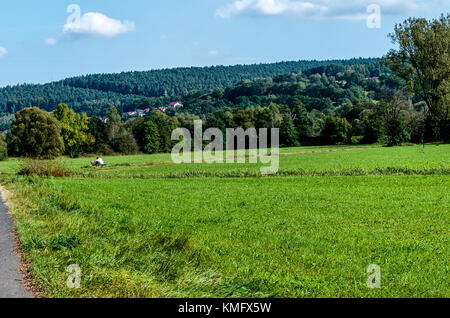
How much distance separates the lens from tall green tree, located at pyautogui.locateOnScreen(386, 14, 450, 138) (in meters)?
57.5

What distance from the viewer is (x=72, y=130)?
8238 centimetres

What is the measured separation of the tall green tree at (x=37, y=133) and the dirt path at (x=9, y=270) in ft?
195

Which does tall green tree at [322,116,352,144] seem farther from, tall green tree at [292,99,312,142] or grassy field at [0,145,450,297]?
grassy field at [0,145,450,297]

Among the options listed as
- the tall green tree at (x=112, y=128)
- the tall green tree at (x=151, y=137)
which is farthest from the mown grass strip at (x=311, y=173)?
the tall green tree at (x=112, y=128)

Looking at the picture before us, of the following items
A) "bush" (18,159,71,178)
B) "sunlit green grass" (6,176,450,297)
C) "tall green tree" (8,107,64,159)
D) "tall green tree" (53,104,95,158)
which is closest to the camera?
"sunlit green grass" (6,176,450,297)

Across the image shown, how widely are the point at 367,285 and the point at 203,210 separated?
8620 millimetres

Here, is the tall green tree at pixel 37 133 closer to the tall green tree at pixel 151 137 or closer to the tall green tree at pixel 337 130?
the tall green tree at pixel 151 137

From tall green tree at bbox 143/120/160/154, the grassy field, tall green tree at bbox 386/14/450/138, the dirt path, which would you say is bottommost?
tall green tree at bbox 143/120/160/154

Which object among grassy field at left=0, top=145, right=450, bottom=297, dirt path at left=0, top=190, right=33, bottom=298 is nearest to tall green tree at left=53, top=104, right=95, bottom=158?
grassy field at left=0, top=145, right=450, bottom=297

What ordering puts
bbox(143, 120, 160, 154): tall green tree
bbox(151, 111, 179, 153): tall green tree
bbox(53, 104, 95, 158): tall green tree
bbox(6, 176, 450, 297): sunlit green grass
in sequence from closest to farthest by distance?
bbox(6, 176, 450, 297): sunlit green grass, bbox(53, 104, 95, 158): tall green tree, bbox(143, 120, 160, 154): tall green tree, bbox(151, 111, 179, 153): tall green tree

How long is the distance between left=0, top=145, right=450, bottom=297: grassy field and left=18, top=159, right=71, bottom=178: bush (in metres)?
11.5

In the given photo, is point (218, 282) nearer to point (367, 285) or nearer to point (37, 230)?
point (367, 285)

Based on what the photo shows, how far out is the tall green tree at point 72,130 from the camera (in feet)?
269
